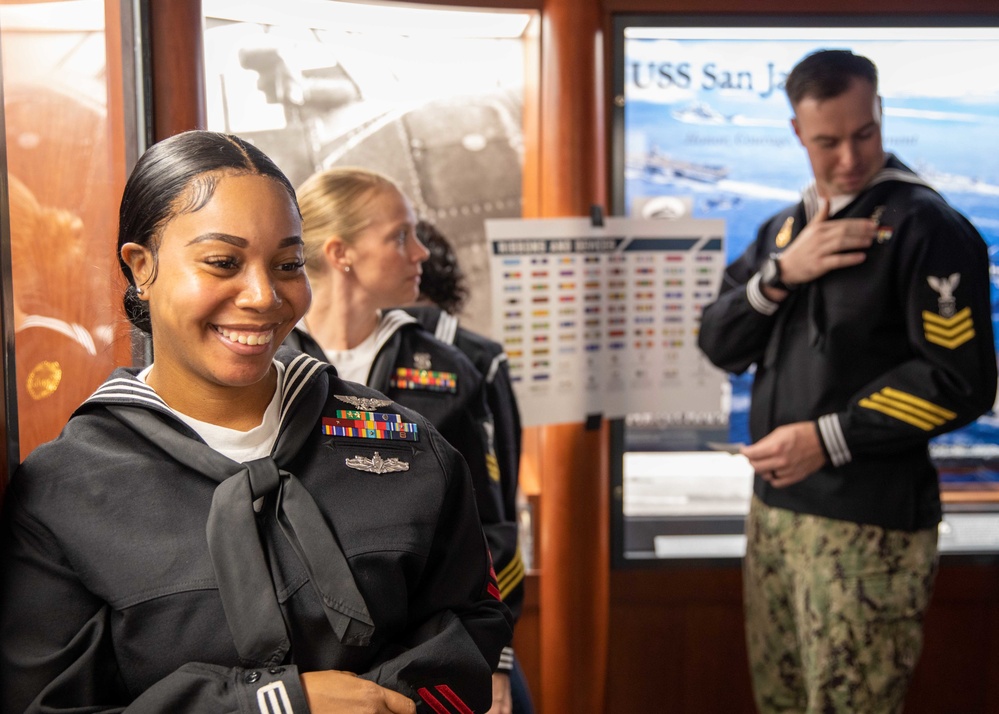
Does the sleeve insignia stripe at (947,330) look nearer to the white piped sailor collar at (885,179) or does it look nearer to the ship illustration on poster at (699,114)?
the white piped sailor collar at (885,179)

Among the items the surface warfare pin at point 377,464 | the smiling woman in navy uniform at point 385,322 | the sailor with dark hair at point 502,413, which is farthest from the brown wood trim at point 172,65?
the surface warfare pin at point 377,464

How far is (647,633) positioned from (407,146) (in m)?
1.81

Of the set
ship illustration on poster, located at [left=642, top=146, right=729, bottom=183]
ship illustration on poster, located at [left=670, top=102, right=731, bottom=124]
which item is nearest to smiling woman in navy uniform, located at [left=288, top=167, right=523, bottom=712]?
ship illustration on poster, located at [left=642, top=146, right=729, bottom=183]

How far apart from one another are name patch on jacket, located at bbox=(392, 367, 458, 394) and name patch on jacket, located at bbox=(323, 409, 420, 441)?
657mm

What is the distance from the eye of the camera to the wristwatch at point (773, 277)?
8.19 feet

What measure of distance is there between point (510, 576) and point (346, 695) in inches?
40.9

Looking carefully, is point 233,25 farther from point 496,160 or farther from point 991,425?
point 991,425

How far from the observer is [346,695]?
1.13 meters

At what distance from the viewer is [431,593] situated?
4.24 ft

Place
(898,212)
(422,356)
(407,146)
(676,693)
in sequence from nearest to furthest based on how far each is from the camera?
(422,356) → (898,212) → (407,146) → (676,693)

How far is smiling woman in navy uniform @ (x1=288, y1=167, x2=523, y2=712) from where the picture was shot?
2.02 meters

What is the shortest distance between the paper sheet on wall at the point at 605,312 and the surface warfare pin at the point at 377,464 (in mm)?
1632

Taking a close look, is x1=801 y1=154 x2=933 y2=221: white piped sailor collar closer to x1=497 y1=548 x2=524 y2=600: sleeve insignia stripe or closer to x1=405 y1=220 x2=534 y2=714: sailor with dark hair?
x1=405 y1=220 x2=534 y2=714: sailor with dark hair

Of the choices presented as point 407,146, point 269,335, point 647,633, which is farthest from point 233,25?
point 647,633
